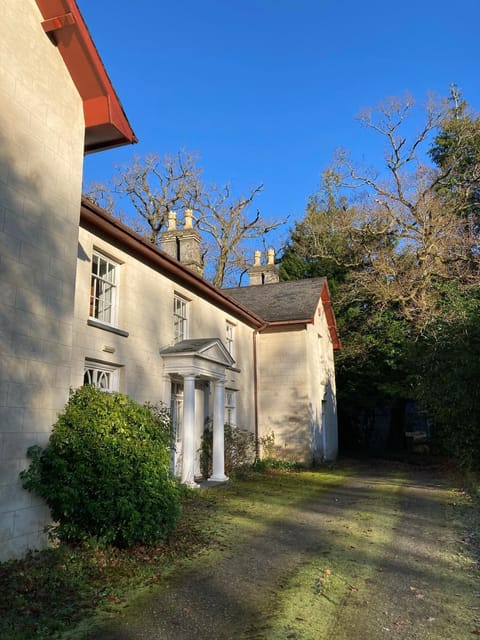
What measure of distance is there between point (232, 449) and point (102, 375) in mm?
6758

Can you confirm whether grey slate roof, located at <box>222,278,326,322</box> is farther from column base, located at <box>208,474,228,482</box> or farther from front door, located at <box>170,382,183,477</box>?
column base, located at <box>208,474,228,482</box>

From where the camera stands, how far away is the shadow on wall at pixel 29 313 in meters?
6.39

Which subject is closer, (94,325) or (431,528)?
(431,528)

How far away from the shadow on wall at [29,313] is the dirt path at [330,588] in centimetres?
250

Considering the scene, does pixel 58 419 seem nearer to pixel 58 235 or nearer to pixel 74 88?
pixel 58 235

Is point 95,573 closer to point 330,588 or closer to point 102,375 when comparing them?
point 330,588

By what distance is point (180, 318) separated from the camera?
14562mm

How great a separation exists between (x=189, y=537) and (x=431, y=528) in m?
4.24

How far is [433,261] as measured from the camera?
24797mm

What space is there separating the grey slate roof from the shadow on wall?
13.7 metres

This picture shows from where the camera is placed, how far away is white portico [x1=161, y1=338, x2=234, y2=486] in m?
12.6

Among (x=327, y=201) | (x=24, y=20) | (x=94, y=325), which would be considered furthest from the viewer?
(x=327, y=201)

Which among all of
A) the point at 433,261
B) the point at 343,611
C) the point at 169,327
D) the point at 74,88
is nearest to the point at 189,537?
the point at 343,611

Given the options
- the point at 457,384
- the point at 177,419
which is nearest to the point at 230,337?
the point at 177,419
